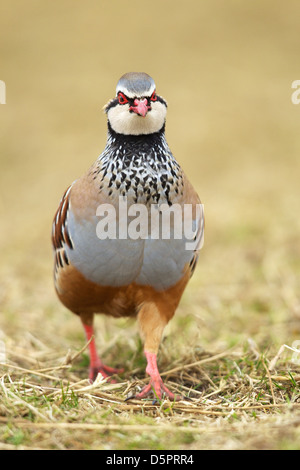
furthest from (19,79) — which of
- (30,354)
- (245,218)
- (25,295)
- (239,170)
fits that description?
(30,354)

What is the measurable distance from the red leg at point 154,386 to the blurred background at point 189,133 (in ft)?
2.23

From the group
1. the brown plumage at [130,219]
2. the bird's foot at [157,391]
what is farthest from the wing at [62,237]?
the bird's foot at [157,391]

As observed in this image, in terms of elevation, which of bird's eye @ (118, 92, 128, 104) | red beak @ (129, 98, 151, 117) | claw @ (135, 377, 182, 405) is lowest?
claw @ (135, 377, 182, 405)

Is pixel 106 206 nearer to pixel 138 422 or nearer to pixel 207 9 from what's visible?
pixel 138 422

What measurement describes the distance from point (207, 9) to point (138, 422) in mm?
17669

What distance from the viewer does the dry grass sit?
3.60 meters

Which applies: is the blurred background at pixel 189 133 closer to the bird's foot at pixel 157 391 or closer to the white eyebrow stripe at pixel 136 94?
the bird's foot at pixel 157 391

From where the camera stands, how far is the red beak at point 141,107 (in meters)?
3.88

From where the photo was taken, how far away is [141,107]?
3896 millimetres

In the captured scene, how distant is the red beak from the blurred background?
1.78 m

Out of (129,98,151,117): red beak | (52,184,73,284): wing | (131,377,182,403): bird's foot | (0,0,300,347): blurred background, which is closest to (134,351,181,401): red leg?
(131,377,182,403): bird's foot

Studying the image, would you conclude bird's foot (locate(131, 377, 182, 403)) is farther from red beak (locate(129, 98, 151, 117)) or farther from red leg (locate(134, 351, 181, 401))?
red beak (locate(129, 98, 151, 117))

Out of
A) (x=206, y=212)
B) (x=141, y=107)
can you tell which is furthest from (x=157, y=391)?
(x=206, y=212)

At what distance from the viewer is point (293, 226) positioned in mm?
8562
